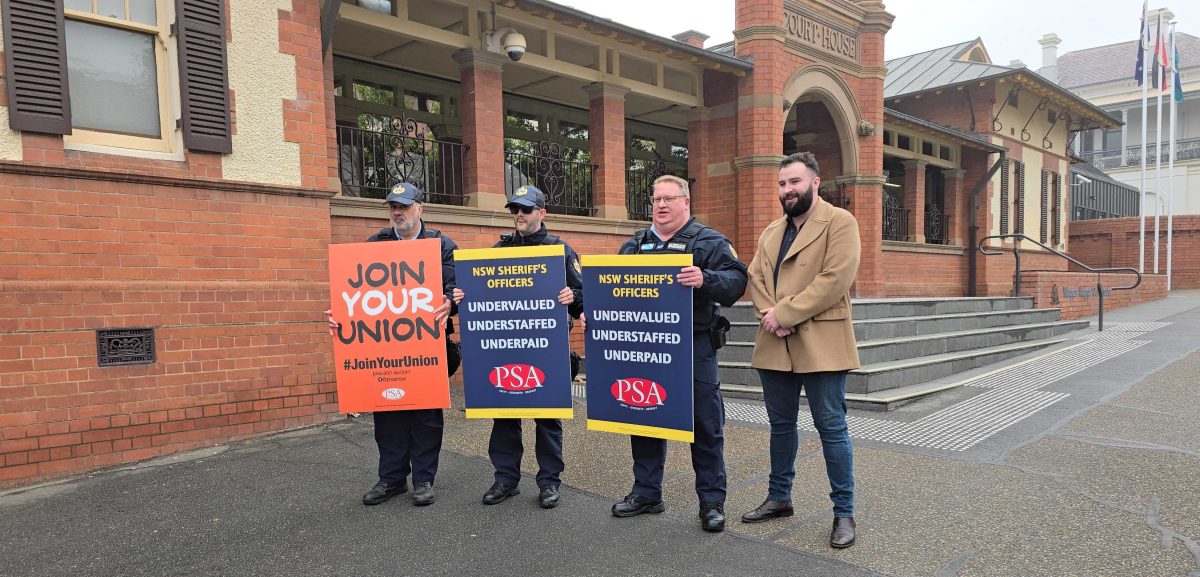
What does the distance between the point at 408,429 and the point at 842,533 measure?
254 cm

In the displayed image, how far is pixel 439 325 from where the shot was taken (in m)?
3.98

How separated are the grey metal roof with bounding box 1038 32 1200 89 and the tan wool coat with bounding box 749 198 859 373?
41.0 metres

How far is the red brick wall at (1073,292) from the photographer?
1227 centimetres

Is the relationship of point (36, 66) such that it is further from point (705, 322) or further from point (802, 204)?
point (802, 204)

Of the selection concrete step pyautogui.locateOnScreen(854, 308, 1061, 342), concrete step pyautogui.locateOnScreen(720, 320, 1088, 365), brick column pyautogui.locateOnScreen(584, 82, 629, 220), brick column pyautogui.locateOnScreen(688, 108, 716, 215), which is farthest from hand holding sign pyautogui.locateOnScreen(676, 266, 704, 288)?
brick column pyautogui.locateOnScreen(688, 108, 716, 215)

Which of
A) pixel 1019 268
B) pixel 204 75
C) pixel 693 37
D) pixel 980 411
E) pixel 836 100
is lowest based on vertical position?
pixel 980 411

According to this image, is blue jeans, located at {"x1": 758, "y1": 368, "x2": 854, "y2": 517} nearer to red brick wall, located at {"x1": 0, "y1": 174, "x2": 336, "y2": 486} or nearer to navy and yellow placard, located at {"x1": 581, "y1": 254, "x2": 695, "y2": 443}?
navy and yellow placard, located at {"x1": 581, "y1": 254, "x2": 695, "y2": 443}

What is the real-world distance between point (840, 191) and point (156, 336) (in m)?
10.7

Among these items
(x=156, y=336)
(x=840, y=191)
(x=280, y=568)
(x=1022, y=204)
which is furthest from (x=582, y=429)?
(x=1022, y=204)

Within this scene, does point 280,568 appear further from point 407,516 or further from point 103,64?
point 103,64

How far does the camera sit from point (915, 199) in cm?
1410

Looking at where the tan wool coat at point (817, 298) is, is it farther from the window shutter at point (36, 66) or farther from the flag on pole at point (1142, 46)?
the flag on pole at point (1142, 46)

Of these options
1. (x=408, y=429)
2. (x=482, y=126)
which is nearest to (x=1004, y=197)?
(x=482, y=126)

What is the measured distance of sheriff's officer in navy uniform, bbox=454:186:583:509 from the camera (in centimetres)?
387
